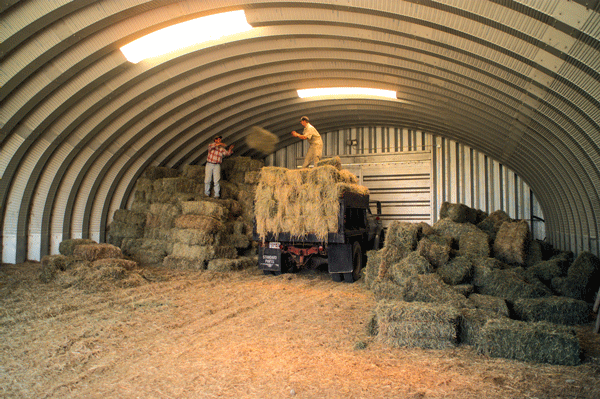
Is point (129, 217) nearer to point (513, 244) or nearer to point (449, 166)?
point (513, 244)

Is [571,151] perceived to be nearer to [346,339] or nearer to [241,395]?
[346,339]

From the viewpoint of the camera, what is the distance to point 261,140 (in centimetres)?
1576

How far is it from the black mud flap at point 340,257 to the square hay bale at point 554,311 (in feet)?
11.9

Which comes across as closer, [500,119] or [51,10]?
[51,10]

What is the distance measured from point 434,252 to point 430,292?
137 cm

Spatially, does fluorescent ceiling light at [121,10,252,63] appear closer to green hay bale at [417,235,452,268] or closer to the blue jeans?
the blue jeans

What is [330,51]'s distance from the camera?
9.11 m

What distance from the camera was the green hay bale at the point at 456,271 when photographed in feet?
21.8

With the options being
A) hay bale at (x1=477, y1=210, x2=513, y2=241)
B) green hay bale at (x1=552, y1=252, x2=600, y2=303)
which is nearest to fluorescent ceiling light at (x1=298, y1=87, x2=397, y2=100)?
hay bale at (x1=477, y1=210, x2=513, y2=241)

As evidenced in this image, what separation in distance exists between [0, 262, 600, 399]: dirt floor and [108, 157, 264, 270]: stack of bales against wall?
11.4 feet

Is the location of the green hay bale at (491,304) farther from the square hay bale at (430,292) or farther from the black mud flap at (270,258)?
the black mud flap at (270,258)

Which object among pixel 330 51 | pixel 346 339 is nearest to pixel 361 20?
pixel 330 51

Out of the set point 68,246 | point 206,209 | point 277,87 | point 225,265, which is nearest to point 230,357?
point 225,265

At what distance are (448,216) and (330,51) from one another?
209 inches
